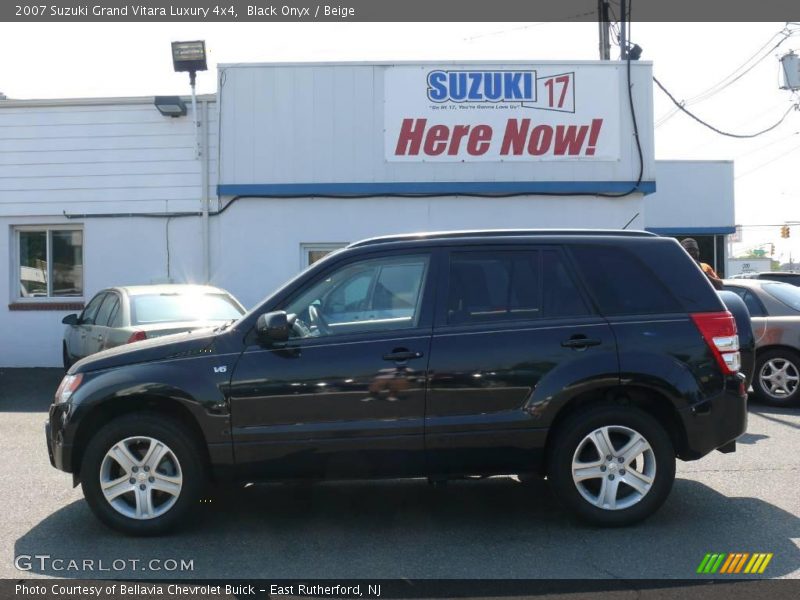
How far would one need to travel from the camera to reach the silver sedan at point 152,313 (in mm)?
8867

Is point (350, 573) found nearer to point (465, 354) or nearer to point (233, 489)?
point (465, 354)

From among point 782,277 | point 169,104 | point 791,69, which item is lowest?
point 782,277

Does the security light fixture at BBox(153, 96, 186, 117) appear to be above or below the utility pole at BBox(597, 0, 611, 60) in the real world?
below

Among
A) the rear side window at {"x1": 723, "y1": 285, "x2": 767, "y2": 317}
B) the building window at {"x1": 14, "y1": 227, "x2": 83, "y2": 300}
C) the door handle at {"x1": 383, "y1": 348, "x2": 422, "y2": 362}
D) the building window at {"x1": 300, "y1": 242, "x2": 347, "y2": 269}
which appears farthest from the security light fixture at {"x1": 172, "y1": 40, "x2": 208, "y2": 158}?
the door handle at {"x1": 383, "y1": 348, "x2": 422, "y2": 362}

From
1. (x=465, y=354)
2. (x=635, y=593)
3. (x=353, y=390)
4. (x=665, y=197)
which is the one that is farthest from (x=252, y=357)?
(x=665, y=197)

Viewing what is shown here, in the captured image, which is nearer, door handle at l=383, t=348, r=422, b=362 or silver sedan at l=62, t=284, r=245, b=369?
door handle at l=383, t=348, r=422, b=362

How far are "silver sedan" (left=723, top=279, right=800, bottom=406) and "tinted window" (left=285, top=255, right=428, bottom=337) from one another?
625cm

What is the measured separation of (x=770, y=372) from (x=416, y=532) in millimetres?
6466

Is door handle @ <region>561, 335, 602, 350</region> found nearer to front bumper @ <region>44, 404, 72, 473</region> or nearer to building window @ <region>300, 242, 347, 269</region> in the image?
front bumper @ <region>44, 404, 72, 473</region>

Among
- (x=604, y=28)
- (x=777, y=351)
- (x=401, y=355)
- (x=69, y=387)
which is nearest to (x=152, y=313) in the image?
(x=69, y=387)

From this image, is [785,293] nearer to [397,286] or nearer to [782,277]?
[782,277]

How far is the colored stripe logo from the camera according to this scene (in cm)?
466

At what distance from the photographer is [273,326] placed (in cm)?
514

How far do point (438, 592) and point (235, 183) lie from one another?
34.5 ft
